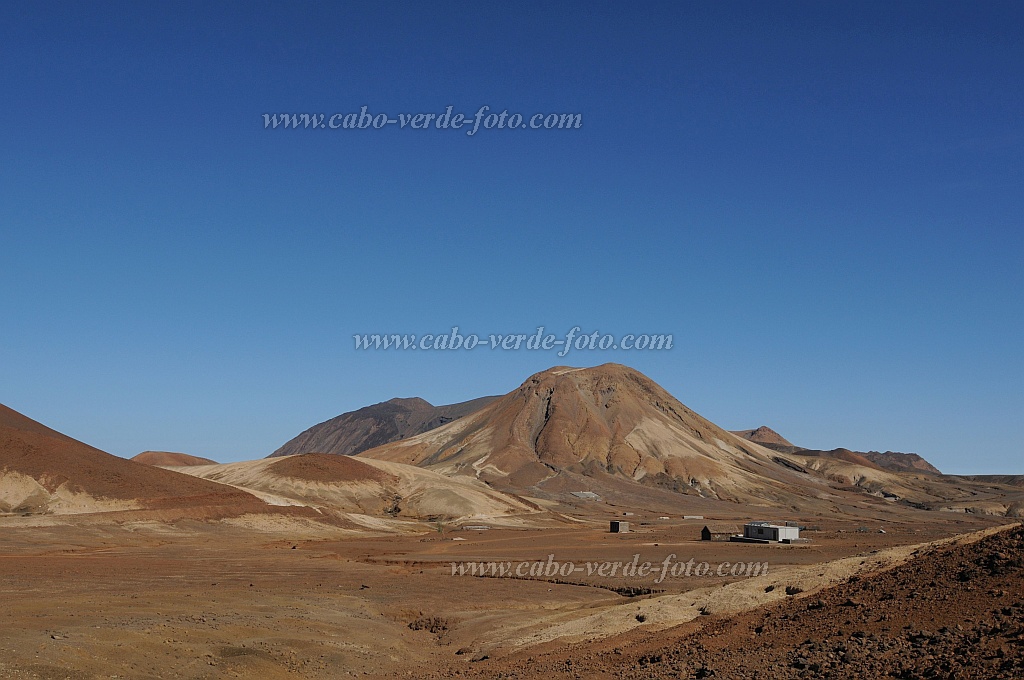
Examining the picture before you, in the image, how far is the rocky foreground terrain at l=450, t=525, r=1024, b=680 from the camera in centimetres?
1602

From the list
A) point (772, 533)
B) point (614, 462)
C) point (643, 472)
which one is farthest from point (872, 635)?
point (614, 462)

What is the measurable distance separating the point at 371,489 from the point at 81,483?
44.8 m

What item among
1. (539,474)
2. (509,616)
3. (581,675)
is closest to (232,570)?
(509,616)

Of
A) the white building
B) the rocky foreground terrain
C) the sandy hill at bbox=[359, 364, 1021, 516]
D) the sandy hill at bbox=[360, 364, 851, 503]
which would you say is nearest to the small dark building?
the white building

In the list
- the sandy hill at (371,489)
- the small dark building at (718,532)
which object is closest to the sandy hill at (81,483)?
the sandy hill at (371,489)

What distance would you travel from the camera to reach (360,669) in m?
26.7

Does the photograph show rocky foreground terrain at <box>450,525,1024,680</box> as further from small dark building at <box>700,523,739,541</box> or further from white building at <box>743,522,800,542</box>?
small dark building at <box>700,523,739,541</box>

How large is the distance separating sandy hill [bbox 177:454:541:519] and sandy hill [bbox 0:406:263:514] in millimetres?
12060

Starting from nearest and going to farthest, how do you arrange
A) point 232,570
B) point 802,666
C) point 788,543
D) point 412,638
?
point 802,666
point 412,638
point 232,570
point 788,543

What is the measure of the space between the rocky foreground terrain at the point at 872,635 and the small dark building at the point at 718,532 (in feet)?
205

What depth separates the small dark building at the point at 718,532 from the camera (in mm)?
84688

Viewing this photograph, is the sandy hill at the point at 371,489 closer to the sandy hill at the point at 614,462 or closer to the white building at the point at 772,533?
the sandy hill at the point at 614,462

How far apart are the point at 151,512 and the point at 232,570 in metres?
39.7

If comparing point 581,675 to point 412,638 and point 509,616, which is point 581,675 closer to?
point 412,638
